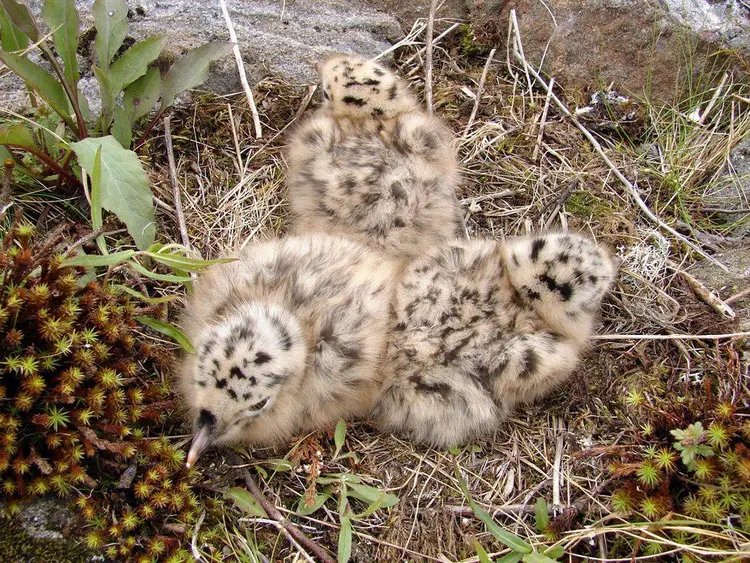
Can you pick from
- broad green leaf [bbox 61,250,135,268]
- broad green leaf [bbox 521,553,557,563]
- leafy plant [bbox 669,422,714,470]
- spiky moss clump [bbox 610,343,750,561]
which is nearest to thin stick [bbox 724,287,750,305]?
spiky moss clump [bbox 610,343,750,561]

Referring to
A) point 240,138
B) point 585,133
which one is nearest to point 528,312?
point 585,133

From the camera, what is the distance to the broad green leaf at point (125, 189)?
3.15m

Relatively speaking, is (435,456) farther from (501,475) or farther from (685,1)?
(685,1)

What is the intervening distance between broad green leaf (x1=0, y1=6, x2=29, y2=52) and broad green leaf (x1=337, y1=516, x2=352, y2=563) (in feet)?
9.48

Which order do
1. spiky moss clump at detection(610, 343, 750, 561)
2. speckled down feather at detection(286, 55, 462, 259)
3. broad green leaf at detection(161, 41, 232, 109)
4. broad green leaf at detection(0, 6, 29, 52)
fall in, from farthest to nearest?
broad green leaf at detection(161, 41, 232, 109) < speckled down feather at detection(286, 55, 462, 259) < broad green leaf at detection(0, 6, 29, 52) < spiky moss clump at detection(610, 343, 750, 561)

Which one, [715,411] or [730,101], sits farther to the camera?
[730,101]

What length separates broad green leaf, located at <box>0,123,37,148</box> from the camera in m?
3.08

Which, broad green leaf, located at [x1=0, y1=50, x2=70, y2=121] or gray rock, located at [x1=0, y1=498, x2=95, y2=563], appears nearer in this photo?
gray rock, located at [x1=0, y1=498, x2=95, y2=563]

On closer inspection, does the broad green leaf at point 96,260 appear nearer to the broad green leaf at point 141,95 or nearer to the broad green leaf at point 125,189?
the broad green leaf at point 125,189

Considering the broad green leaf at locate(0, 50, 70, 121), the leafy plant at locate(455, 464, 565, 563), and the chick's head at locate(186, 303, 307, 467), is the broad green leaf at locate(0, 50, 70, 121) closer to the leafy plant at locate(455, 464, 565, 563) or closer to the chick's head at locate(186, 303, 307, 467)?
the chick's head at locate(186, 303, 307, 467)

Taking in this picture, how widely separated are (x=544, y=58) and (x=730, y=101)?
48.1 inches

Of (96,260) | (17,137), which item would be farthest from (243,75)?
(96,260)

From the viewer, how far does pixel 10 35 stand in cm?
333

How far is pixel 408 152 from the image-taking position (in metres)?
3.75
